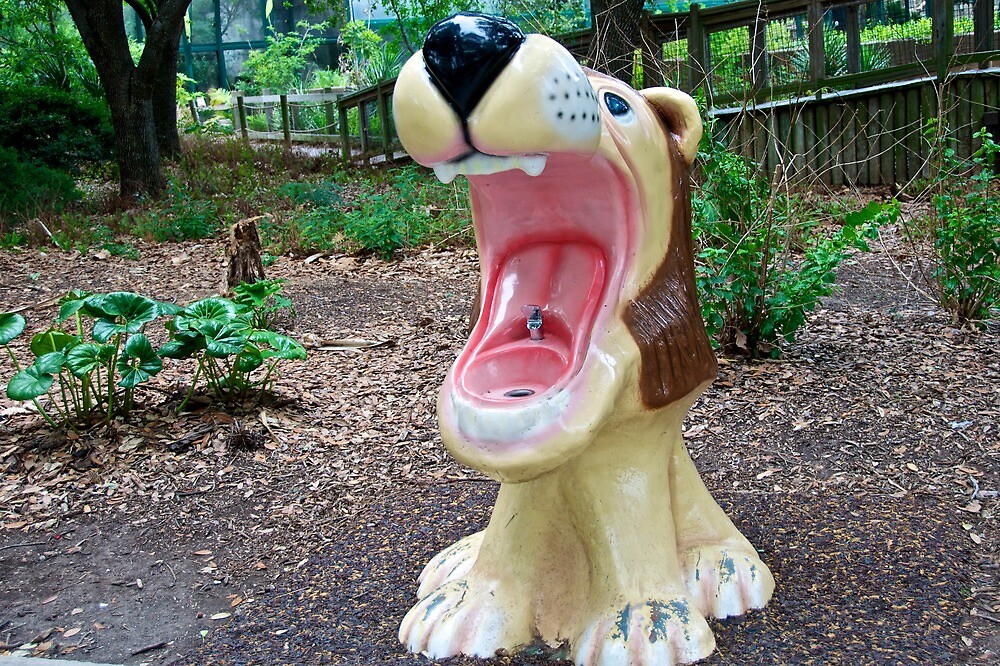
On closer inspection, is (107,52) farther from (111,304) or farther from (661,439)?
(661,439)

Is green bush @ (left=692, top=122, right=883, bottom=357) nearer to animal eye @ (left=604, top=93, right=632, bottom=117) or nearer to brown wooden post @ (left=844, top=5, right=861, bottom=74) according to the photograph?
animal eye @ (left=604, top=93, right=632, bottom=117)

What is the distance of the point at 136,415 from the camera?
3.84 meters

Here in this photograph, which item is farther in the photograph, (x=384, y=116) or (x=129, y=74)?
(x=384, y=116)

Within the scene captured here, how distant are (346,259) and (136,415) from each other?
3.28 metres

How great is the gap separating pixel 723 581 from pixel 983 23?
8.23 meters

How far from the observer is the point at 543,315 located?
200cm

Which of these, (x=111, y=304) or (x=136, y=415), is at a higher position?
(x=111, y=304)

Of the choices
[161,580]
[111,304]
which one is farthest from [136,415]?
[161,580]

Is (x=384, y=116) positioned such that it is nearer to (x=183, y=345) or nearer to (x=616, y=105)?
(x=183, y=345)

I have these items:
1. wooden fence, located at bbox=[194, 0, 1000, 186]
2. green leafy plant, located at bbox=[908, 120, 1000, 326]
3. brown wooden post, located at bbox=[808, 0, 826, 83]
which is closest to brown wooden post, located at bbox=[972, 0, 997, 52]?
wooden fence, located at bbox=[194, 0, 1000, 186]

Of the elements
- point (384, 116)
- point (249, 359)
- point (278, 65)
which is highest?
point (278, 65)

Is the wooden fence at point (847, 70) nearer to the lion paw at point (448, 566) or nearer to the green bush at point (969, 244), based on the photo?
the green bush at point (969, 244)

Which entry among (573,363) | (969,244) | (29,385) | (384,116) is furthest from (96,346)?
(384,116)

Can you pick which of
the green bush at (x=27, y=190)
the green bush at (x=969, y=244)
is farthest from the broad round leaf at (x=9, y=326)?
the green bush at (x=27, y=190)
